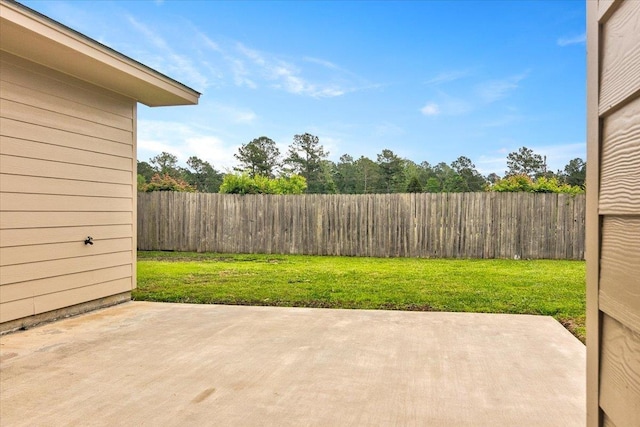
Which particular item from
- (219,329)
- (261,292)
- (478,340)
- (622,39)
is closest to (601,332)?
(622,39)

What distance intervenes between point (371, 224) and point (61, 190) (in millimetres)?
6521

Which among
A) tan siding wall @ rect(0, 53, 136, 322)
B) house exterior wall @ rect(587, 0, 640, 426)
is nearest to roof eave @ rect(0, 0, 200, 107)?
tan siding wall @ rect(0, 53, 136, 322)

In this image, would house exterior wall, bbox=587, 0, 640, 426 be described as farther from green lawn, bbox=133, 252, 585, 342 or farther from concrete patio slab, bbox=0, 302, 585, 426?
green lawn, bbox=133, 252, 585, 342

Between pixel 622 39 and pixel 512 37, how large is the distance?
12169 millimetres

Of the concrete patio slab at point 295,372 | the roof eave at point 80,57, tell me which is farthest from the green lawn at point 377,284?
the roof eave at point 80,57

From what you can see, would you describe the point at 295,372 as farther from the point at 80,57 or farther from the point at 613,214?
the point at 80,57

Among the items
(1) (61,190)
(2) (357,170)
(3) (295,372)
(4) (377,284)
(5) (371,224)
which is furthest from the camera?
(2) (357,170)

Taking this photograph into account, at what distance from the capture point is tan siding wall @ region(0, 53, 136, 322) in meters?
3.64

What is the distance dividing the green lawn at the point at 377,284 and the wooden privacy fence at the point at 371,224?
571mm

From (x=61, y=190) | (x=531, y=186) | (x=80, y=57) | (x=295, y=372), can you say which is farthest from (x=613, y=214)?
(x=531, y=186)

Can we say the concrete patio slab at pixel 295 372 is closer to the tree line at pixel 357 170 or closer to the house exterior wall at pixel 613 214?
the house exterior wall at pixel 613 214

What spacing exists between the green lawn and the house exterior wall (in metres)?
3.14

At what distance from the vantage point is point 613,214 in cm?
84

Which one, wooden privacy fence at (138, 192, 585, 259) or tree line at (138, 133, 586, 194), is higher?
tree line at (138, 133, 586, 194)
